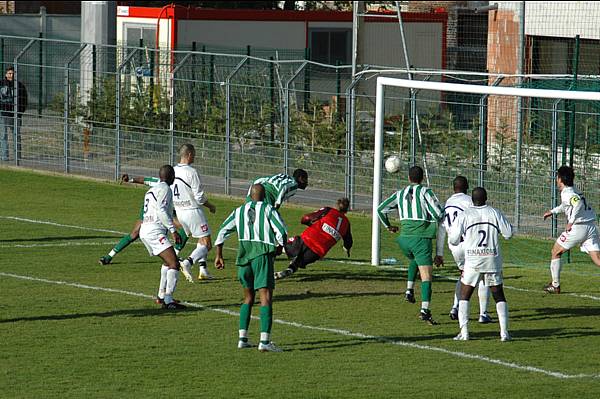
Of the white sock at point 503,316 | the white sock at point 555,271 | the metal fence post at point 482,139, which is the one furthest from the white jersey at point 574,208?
the metal fence post at point 482,139

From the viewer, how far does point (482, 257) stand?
1369 centimetres

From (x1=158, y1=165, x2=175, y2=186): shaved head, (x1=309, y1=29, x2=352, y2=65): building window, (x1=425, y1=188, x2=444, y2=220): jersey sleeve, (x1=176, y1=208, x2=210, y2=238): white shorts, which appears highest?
(x1=309, y1=29, x2=352, y2=65): building window

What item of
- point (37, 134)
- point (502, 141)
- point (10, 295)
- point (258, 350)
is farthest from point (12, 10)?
point (258, 350)

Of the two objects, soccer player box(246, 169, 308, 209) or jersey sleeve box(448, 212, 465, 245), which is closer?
jersey sleeve box(448, 212, 465, 245)

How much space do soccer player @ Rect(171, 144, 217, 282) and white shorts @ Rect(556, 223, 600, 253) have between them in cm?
461

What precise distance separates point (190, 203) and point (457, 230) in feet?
14.5

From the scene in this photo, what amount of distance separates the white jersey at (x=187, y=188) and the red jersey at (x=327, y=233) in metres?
1.49

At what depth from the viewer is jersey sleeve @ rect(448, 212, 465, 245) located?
13859 millimetres

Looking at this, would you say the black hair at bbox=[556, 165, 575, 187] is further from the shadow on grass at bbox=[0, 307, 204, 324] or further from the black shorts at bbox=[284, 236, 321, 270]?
the shadow on grass at bbox=[0, 307, 204, 324]

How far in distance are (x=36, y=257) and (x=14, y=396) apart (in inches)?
308

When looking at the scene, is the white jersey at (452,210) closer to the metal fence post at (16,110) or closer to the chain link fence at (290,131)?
the chain link fence at (290,131)

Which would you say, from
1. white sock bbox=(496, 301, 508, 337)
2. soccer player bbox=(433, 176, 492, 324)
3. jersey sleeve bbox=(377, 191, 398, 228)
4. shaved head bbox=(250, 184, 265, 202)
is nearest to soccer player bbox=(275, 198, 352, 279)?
jersey sleeve bbox=(377, 191, 398, 228)

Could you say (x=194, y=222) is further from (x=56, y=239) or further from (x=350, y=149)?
(x=350, y=149)

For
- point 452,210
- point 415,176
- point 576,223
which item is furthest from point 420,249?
point 576,223
